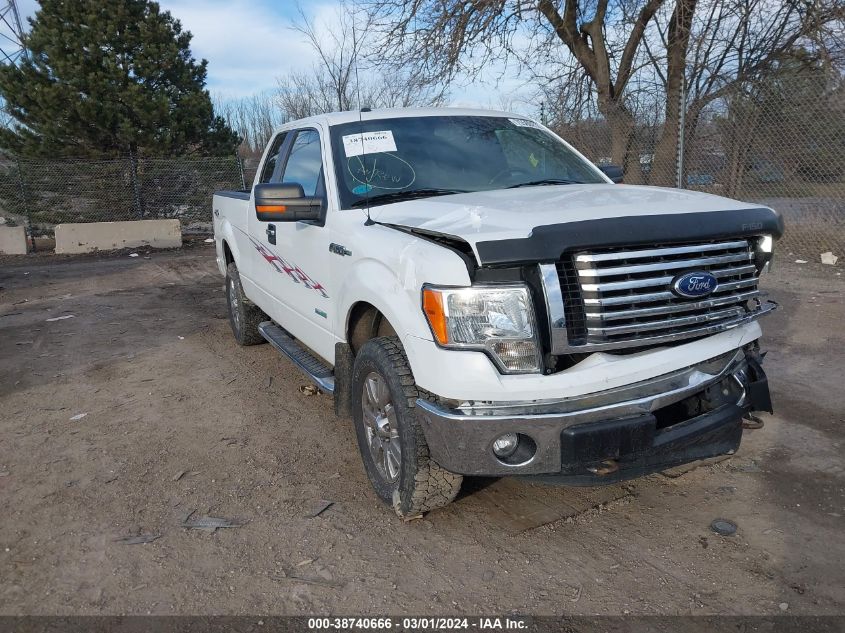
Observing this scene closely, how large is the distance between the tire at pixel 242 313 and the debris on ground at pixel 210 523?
3.01m

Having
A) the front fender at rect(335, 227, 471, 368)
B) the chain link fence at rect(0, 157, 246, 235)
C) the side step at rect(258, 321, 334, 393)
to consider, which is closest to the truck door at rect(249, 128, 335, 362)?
the side step at rect(258, 321, 334, 393)

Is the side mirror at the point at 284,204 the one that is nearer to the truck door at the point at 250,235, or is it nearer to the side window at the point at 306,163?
the side window at the point at 306,163

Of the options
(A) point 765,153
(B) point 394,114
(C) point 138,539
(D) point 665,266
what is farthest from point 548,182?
Result: (A) point 765,153

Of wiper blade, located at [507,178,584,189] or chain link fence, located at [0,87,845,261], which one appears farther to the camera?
chain link fence, located at [0,87,845,261]

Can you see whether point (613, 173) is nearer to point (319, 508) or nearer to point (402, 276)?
point (402, 276)

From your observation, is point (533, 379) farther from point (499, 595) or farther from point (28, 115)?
point (28, 115)

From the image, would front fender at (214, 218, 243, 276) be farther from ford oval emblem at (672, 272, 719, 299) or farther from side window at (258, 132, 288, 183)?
ford oval emblem at (672, 272, 719, 299)

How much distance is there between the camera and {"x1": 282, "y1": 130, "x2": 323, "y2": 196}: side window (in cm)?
423

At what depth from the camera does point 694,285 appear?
9.17 ft

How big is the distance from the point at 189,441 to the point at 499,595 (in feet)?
7.92

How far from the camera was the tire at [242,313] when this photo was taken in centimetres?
615

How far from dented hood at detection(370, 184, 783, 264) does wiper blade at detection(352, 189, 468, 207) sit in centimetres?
17

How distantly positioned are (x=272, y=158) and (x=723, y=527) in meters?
4.19

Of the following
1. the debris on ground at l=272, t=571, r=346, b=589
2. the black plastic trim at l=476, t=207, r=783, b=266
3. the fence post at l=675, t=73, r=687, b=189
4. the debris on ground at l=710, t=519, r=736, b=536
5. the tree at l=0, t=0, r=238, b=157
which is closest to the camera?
the black plastic trim at l=476, t=207, r=783, b=266
